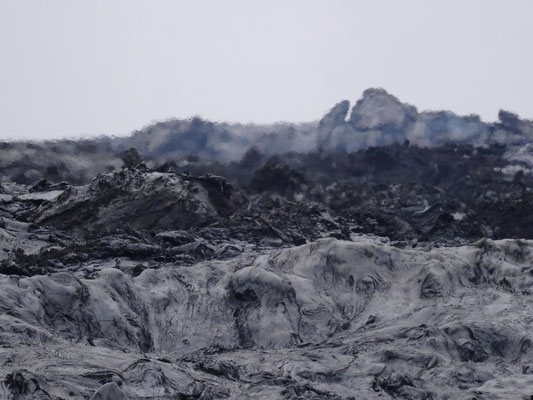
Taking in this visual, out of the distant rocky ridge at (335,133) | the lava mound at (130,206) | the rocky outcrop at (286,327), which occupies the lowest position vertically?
the rocky outcrop at (286,327)

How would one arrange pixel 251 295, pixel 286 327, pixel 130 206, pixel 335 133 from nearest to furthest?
pixel 286 327 → pixel 251 295 → pixel 130 206 → pixel 335 133

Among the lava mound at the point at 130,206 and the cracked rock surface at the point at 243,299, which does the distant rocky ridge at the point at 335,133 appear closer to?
the lava mound at the point at 130,206

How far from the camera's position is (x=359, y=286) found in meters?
21.5

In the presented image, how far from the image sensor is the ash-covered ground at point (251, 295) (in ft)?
51.6

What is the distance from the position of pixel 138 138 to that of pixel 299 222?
34.3m

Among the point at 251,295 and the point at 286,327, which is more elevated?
the point at 251,295

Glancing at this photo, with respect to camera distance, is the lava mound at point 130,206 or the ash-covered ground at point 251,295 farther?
the lava mound at point 130,206

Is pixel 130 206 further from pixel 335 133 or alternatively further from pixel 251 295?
pixel 335 133

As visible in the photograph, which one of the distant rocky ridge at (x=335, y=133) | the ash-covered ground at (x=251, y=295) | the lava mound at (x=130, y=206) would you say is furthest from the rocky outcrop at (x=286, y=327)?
the distant rocky ridge at (x=335, y=133)

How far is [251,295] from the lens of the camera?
20609mm

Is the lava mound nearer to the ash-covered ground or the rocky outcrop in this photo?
the ash-covered ground

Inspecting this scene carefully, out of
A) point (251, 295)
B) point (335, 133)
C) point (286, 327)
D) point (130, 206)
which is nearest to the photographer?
point (286, 327)

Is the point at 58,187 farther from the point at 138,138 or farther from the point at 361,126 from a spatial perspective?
the point at 361,126

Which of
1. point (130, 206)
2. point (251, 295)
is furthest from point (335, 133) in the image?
point (251, 295)
